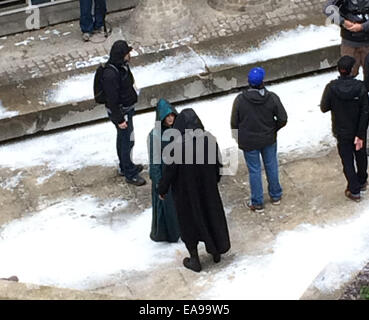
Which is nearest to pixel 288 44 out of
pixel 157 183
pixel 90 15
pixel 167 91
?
pixel 167 91

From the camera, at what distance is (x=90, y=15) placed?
1319cm

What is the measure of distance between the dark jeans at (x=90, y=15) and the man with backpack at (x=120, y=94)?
269 centimetres

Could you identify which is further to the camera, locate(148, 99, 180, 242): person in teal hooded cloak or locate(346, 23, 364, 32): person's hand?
locate(346, 23, 364, 32): person's hand

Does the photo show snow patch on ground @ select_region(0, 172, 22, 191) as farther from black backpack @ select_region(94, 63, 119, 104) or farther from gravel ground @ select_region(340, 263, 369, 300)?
gravel ground @ select_region(340, 263, 369, 300)

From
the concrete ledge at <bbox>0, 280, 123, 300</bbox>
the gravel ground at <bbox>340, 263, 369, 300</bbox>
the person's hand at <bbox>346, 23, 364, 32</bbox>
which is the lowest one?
the gravel ground at <bbox>340, 263, 369, 300</bbox>

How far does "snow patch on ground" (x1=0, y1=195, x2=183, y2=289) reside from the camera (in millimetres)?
9727

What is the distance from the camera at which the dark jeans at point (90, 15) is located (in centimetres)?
1308

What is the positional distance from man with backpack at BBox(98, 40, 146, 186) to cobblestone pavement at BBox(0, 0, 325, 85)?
225 cm

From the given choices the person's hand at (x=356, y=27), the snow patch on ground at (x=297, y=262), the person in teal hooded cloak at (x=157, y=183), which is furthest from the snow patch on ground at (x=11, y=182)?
the person's hand at (x=356, y=27)

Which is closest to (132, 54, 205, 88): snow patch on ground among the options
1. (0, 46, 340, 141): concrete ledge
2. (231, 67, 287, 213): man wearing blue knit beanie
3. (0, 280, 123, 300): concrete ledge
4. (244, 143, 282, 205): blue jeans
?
(0, 46, 340, 141): concrete ledge

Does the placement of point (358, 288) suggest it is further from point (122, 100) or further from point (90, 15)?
point (90, 15)

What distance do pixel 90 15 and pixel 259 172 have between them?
394 centimetres

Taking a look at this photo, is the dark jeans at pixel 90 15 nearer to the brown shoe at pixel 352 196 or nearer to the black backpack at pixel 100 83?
the black backpack at pixel 100 83

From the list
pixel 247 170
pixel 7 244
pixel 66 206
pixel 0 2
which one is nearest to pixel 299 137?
pixel 247 170
